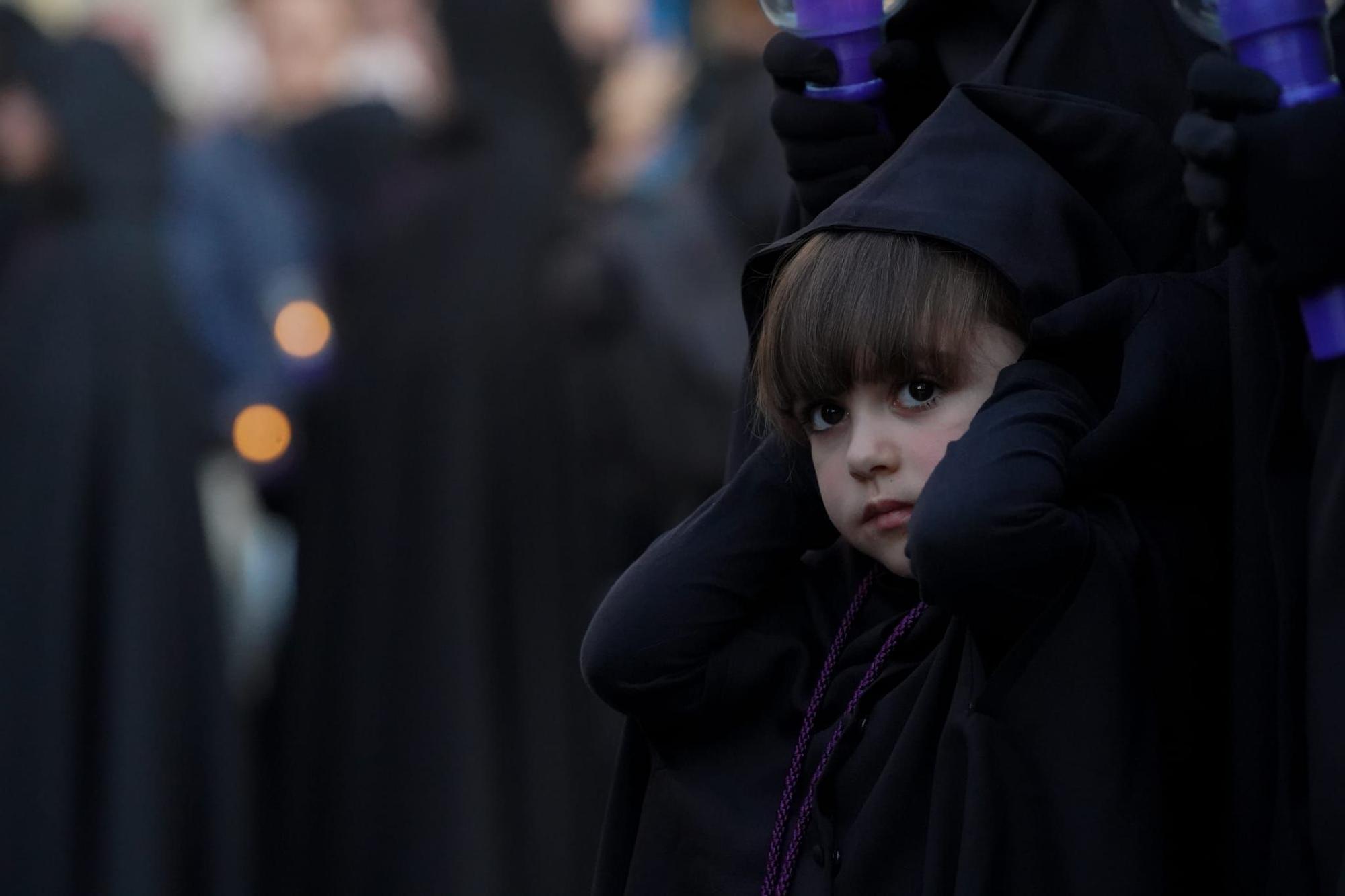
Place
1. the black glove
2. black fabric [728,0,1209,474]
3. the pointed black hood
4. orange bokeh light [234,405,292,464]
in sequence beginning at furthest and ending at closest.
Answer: orange bokeh light [234,405,292,464] → black fabric [728,0,1209,474] → the pointed black hood → the black glove

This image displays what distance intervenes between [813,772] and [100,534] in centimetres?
405

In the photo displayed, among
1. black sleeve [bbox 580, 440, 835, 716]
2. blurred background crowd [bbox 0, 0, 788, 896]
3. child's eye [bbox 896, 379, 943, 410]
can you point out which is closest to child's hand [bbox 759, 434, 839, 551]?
black sleeve [bbox 580, 440, 835, 716]

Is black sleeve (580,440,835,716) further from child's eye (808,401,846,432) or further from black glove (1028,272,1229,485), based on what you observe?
black glove (1028,272,1229,485)

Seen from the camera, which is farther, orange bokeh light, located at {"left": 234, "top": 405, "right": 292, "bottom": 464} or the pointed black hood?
orange bokeh light, located at {"left": 234, "top": 405, "right": 292, "bottom": 464}

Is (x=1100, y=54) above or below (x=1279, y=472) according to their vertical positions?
above

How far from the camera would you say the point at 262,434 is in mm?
6230

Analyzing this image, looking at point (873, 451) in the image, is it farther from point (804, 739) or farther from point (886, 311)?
point (804, 739)

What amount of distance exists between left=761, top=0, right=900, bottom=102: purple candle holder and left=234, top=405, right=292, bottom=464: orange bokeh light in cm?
425

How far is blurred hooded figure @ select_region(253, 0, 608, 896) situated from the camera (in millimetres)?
5770

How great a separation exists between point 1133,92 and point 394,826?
415 centimetres

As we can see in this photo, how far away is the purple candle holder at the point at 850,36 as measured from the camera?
216cm

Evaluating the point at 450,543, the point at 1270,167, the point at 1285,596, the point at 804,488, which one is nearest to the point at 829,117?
the point at 804,488

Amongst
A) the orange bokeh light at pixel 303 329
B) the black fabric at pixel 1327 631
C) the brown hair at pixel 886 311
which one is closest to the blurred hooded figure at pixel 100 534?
the orange bokeh light at pixel 303 329

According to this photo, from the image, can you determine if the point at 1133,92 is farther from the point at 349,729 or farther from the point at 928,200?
the point at 349,729
